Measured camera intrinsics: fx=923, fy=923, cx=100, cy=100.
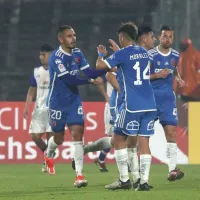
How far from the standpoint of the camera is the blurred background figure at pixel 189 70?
1867cm

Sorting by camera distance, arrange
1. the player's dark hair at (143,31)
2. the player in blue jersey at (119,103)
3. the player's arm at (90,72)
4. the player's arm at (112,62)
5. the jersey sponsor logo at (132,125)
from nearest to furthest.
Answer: the player's arm at (112,62) → the jersey sponsor logo at (132,125) → the player in blue jersey at (119,103) → the player's arm at (90,72) → the player's dark hair at (143,31)

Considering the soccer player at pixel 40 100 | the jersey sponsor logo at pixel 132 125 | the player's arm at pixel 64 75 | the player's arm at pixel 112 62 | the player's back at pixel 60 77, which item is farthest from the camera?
the soccer player at pixel 40 100

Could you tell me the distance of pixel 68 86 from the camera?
38.7 ft

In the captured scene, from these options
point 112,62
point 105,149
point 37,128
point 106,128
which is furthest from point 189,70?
point 112,62

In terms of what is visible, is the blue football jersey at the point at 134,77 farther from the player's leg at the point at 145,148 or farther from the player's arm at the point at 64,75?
the player's arm at the point at 64,75

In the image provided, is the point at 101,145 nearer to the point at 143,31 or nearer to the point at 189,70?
the point at 143,31

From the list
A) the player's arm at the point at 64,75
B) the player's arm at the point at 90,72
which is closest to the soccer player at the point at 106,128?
the player's arm at the point at 90,72

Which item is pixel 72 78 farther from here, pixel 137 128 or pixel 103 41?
pixel 103 41

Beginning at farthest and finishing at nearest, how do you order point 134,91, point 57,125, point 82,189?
point 57,125
point 82,189
point 134,91

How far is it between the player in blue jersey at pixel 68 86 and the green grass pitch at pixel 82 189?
66 centimetres

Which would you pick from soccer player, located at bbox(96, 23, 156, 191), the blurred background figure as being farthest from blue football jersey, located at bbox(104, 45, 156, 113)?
the blurred background figure

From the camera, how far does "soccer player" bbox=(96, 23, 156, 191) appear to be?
10.3 meters

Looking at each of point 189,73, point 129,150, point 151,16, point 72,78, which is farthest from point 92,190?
point 151,16

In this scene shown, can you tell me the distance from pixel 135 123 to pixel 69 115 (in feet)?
5.40
